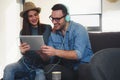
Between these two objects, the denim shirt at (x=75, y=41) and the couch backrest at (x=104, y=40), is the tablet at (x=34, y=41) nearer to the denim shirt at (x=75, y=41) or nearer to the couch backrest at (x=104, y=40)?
the denim shirt at (x=75, y=41)

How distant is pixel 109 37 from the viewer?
264 cm

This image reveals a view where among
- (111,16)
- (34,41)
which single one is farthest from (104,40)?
(34,41)

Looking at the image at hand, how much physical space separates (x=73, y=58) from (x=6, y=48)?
5.32 feet

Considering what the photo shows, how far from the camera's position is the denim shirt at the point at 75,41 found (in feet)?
7.37

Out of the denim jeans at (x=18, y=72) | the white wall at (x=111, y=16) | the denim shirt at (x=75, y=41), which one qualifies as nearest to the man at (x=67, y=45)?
the denim shirt at (x=75, y=41)

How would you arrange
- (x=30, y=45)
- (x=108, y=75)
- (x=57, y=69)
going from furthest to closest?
1. (x=30, y=45)
2. (x=57, y=69)
3. (x=108, y=75)

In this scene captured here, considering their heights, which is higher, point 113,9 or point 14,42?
point 113,9

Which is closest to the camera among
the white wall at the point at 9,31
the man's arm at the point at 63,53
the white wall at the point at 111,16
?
the man's arm at the point at 63,53

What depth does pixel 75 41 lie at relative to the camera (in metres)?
2.27

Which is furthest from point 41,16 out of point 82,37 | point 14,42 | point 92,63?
point 92,63

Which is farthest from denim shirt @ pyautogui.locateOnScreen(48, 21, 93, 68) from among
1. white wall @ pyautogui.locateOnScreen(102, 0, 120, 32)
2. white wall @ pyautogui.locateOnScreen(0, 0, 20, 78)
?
white wall @ pyautogui.locateOnScreen(0, 0, 20, 78)

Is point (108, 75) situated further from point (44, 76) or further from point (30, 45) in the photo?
point (30, 45)

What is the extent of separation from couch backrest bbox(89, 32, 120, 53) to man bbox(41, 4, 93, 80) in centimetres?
31

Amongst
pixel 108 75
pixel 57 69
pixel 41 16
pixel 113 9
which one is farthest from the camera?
pixel 41 16
